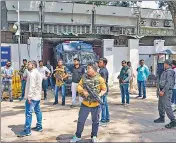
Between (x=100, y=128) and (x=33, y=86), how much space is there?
1903 millimetres

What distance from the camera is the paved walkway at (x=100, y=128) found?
6.39 metres

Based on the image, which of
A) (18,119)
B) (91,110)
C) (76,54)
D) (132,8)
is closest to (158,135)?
(91,110)

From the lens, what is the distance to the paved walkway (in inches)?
252

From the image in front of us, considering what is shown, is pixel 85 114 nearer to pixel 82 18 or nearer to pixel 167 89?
pixel 167 89

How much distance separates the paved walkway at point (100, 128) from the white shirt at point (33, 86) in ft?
2.84

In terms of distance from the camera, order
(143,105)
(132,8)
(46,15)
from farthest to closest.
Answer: (132,8) < (46,15) < (143,105)

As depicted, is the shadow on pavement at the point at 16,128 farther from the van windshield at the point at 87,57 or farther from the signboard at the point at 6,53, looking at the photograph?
the signboard at the point at 6,53

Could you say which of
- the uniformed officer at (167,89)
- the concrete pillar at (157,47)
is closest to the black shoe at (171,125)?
the uniformed officer at (167,89)

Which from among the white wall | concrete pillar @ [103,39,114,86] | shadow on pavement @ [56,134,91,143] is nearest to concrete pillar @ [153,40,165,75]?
concrete pillar @ [103,39,114,86]

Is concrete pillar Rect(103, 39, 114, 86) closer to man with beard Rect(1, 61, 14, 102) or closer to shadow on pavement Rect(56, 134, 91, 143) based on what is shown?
man with beard Rect(1, 61, 14, 102)

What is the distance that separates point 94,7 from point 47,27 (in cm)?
430

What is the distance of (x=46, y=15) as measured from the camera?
2331cm

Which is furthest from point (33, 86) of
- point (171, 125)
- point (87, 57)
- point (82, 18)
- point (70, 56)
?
point (82, 18)

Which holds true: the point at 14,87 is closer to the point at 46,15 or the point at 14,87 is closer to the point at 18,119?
the point at 18,119
